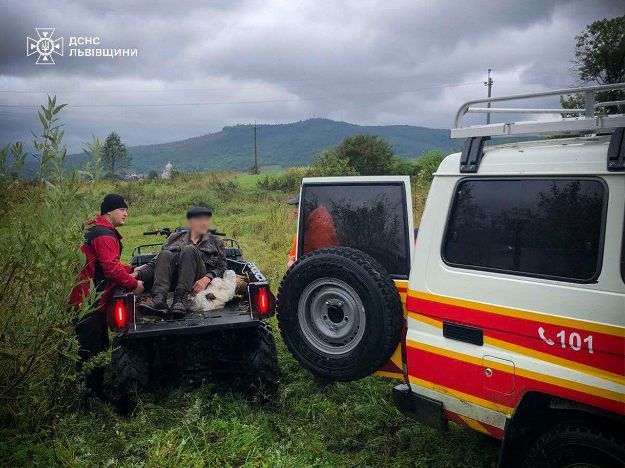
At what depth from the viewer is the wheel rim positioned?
3.35 m

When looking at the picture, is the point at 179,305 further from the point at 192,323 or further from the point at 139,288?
the point at 139,288

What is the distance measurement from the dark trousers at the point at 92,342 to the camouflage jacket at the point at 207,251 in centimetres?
75

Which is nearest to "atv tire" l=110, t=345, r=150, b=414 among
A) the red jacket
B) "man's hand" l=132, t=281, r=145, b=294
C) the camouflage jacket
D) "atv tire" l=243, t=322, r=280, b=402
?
the red jacket

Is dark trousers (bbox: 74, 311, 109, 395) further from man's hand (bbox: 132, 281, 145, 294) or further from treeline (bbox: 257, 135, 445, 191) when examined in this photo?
treeline (bbox: 257, 135, 445, 191)

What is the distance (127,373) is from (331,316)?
196cm

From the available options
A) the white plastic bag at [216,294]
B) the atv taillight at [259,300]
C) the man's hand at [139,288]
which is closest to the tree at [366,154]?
the white plastic bag at [216,294]

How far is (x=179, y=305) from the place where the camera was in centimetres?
443

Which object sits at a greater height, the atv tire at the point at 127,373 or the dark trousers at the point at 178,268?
the dark trousers at the point at 178,268

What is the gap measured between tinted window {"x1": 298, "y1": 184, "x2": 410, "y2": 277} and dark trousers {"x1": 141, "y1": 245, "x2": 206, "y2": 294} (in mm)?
1172

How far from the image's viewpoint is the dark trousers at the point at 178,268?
4.61 meters

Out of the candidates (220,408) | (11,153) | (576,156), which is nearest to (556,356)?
(576,156)

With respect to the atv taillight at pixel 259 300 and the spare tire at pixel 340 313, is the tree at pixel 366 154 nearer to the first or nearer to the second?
the atv taillight at pixel 259 300

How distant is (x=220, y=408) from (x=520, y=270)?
9.25 feet

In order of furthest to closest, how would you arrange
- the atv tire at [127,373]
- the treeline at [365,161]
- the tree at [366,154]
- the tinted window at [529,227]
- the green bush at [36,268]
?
1. the tree at [366,154]
2. the treeline at [365,161]
3. the atv tire at [127,373]
4. the green bush at [36,268]
5. the tinted window at [529,227]
